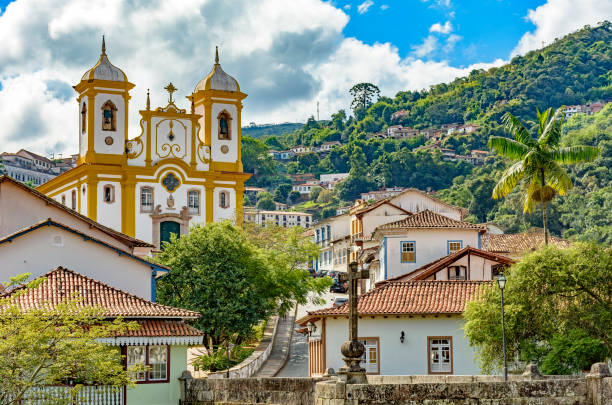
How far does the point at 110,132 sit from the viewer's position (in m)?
81.4

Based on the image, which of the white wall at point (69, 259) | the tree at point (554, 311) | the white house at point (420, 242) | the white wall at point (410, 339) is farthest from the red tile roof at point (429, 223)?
the tree at point (554, 311)

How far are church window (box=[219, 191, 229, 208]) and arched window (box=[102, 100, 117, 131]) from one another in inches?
357

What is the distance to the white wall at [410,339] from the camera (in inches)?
1647

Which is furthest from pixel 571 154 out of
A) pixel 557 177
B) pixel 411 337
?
pixel 411 337

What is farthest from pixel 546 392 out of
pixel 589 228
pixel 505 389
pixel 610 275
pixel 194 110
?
pixel 589 228

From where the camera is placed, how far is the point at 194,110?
285 ft

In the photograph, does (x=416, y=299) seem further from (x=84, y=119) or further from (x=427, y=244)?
(x=84, y=119)

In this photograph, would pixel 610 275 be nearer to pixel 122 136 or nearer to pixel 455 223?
pixel 455 223

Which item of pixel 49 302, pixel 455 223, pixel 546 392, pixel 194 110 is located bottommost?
pixel 546 392

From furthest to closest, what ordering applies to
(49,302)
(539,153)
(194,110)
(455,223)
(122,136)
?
(194,110)
(122,136)
(455,223)
(539,153)
(49,302)

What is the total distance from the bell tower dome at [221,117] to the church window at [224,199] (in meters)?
2.10

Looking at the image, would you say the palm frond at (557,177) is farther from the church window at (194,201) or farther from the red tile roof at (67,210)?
the church window at (194,201)

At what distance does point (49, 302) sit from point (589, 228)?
110 meters

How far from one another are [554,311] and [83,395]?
14.4m
